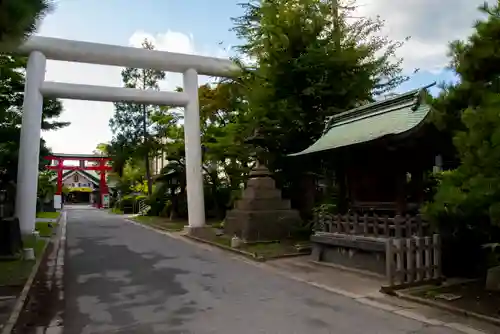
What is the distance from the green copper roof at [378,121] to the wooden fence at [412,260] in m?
2.24

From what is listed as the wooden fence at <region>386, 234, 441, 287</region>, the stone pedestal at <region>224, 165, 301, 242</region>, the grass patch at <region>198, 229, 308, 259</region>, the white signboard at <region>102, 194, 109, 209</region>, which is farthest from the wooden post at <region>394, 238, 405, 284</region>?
the white signboard at <region>102, 194, 109, 209</region>

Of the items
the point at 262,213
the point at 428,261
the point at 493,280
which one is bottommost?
the point at 493,280

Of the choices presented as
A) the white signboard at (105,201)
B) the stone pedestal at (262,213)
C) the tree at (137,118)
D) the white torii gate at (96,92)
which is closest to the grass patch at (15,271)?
the white torii gate at (96,92)

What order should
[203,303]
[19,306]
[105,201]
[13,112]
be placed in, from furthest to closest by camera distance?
1. [105,201]
2. [13,112]
3. [203,303]
4. [19,306]

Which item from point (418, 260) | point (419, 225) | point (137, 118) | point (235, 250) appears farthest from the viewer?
point (137, 118)

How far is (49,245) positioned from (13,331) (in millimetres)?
11284

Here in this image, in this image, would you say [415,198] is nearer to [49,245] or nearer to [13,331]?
[13,331]

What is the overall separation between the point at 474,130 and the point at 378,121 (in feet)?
16.8

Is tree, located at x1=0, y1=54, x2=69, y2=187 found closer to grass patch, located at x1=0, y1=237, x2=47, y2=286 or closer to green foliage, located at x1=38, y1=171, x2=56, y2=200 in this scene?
grass patch, located at x1=0, y1=237, x2=47, y2=286

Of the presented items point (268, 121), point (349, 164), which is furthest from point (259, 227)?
point (349, 164)

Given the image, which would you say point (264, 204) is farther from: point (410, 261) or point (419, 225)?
point (410, 261)

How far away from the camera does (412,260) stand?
8.43 metres

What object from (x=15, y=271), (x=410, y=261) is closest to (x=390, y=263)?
(x=410, y=261)

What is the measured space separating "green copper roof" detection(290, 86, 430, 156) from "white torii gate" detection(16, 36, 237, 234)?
29.2 ft
